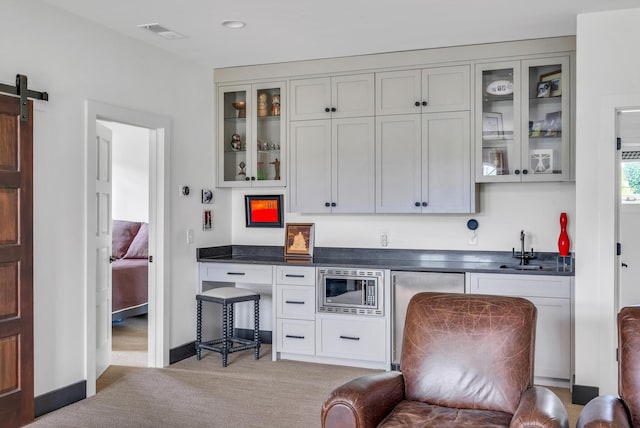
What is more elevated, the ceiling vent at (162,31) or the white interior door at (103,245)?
the ceiling vent at (162,31)

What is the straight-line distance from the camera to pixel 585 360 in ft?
13.1

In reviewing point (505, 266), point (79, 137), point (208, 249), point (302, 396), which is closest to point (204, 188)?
point (208, 249)

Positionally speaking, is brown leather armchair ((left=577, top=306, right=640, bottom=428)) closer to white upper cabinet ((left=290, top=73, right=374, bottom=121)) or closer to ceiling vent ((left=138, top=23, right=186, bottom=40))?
white upper cabinet ((left=290, top=73, right=374, bottom=121))

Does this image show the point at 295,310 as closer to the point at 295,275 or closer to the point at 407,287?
the point at 295,275

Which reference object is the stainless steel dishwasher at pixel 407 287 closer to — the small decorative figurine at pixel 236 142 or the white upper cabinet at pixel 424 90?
the white upper cabinet at pixel 424 90

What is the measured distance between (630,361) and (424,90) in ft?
9.59

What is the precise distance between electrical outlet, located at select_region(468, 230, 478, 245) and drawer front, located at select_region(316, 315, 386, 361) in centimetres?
105

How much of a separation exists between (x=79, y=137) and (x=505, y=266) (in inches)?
132

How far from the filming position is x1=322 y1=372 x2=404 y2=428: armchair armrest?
238 centimetres

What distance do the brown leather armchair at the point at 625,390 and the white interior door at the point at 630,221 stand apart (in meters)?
2.03

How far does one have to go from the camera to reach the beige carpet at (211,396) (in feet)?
12.0

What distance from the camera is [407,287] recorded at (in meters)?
4.64

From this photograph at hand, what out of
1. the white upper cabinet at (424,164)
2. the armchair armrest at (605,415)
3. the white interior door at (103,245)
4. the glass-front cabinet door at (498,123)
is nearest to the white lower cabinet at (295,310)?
the white upper cabinet at (424,164)

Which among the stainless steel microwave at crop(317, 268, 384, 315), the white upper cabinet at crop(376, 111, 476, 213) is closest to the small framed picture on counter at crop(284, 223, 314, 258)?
the stainless steel microwave at crop(317, 268, 384, 315)
